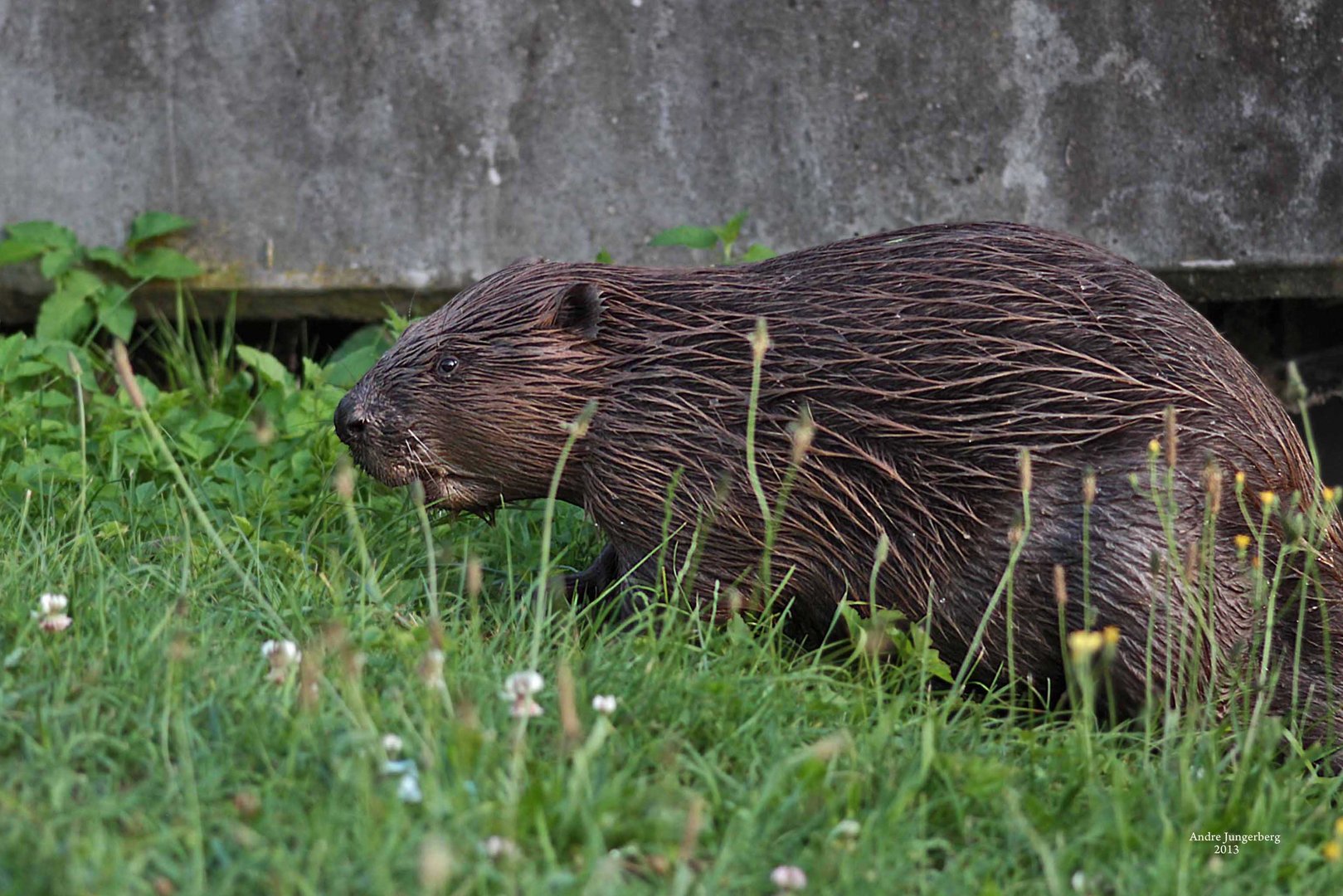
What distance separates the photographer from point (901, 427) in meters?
3.05

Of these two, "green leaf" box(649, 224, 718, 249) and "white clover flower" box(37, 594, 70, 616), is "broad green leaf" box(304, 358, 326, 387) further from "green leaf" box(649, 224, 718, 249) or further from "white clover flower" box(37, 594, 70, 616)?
"white clover flower" box(37, 594, 70, 616)

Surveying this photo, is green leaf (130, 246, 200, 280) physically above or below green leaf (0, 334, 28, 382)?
above

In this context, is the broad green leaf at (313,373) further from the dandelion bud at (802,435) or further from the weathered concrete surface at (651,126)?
the dandelion bud at (802,435)

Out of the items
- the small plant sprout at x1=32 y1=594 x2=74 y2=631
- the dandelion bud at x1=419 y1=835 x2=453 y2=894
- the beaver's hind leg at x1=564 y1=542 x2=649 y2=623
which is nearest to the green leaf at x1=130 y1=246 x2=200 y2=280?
the beaver's hind leg at x1=564 y1=542 x2=649 y2=623

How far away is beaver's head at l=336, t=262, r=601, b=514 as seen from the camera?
3189 mm

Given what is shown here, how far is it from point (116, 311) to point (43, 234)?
314 mm

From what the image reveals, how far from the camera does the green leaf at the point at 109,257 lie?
15.1 ft

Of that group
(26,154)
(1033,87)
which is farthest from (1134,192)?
(26,154)

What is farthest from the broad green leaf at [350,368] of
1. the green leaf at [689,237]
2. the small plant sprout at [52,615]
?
the small plant sprout at [52,615]

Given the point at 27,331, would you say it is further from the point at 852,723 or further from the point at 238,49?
the point at 852,723

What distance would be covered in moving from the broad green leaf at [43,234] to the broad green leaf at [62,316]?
0.15m

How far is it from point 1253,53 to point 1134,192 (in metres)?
0.48

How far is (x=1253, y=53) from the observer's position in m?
4.26

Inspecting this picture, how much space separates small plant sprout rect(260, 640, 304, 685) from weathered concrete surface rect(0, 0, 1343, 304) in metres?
2.26
